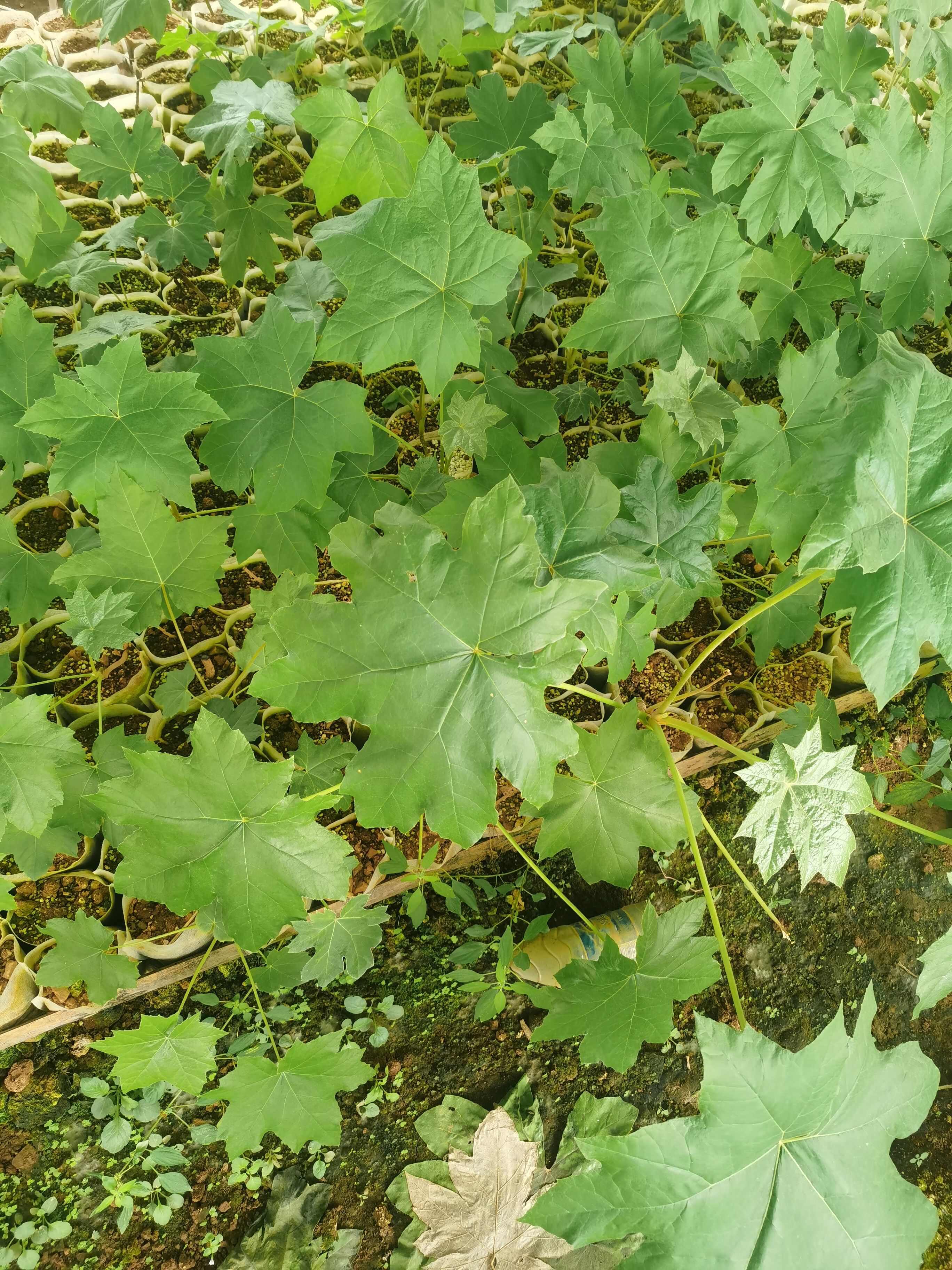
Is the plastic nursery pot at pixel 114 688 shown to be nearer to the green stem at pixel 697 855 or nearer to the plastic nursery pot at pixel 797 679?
the green stem at pixel 697 855

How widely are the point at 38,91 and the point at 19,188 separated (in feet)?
1.11

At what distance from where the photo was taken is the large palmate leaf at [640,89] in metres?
1.37

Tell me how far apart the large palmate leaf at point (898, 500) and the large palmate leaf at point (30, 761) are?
0.89 m

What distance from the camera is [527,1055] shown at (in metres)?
1.45

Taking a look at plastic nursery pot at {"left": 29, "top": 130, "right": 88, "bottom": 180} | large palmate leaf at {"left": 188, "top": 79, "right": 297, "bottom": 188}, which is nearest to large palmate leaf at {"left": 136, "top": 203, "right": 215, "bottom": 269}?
large palmate leaf at {"left": 188, "top": 79, "right": 297, "bottom": 188}

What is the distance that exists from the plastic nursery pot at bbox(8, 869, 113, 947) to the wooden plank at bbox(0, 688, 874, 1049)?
0.13 meters

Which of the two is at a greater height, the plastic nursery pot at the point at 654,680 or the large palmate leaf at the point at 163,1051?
the plastic nursery pot at the point at 654,680

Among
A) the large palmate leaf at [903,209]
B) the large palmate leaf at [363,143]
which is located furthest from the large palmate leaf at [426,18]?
the large palmate leaf at [903,209]

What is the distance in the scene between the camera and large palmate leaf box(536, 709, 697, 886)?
1157mm

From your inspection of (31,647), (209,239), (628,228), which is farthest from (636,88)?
(31,647)

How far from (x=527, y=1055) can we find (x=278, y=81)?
1.67 metres

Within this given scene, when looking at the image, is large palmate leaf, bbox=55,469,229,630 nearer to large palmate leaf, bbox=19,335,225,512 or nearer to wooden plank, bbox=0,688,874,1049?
large palmate leaf, bbox=19,335,225,512

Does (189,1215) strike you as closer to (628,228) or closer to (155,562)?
(155,562)

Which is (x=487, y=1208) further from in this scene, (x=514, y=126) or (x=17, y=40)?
(x=17, y=40)
